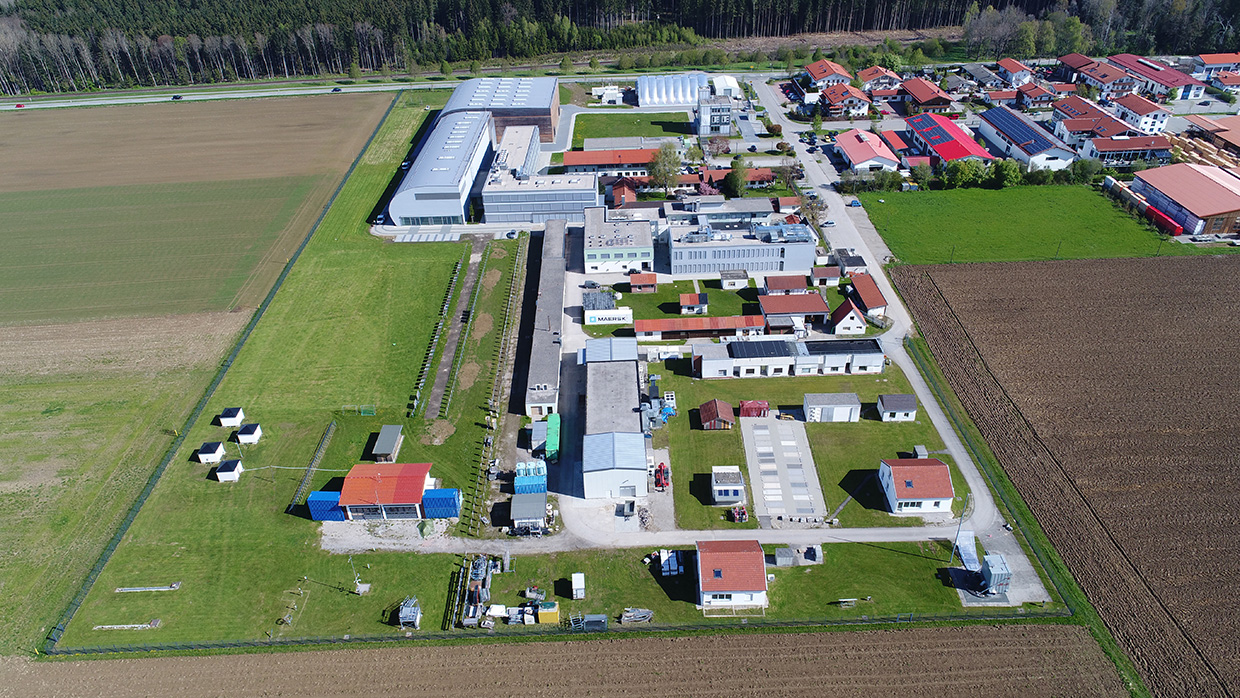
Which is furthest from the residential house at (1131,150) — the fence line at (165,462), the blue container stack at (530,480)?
the fence line at (165,462)

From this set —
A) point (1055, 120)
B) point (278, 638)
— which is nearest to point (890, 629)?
point (278, 638)

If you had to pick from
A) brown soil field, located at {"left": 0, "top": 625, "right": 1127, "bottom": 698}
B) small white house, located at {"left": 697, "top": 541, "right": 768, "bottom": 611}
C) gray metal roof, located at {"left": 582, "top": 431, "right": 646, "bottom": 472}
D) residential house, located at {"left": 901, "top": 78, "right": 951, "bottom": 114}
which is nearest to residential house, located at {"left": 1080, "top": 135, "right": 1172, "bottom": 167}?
residential house, located at {"left": 901, "top": 78, "right": 951, "bottom": 114}

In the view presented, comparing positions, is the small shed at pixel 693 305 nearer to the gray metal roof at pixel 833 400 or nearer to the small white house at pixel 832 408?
the gray metal roof at pixel 833 400

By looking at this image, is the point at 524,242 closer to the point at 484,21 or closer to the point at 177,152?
the point at 177,152

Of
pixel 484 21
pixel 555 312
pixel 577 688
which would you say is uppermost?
pixel 484 21

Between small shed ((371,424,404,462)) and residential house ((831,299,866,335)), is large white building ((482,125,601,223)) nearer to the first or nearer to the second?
residential house ((831,299,866,335))

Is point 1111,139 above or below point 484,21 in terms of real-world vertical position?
below
